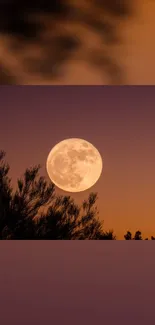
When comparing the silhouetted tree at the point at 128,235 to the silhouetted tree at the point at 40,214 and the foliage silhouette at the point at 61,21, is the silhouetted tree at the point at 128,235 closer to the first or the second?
the silhouetted tree at the point at 40,214

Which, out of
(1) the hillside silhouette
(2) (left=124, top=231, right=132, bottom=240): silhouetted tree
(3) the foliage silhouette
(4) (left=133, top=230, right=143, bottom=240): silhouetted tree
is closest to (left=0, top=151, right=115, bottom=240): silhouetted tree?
(1) the hillside silhouette

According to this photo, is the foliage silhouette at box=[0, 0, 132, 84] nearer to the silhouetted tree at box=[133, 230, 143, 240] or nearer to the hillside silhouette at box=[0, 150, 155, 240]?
the silhouetted tree at box=[133, 230, 143, 240]

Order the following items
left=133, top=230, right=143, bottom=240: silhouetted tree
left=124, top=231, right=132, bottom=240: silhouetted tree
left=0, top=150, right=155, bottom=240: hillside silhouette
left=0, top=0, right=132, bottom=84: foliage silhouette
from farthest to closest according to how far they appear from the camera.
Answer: left=0, top=150, right=155, bottom=240: hillside silhouette
left=124, top=231, right=132, bottom=240: silhouetted tree
left=133, top=230, right=143, bottom=240: silhouetted tree
left=0, top=0, right=132, bottom=84: foliage silhouette

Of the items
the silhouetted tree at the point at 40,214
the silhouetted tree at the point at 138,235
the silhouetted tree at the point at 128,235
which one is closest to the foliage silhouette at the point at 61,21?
the silhouetted tree at the point at 138,235

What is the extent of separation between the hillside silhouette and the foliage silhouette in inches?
171

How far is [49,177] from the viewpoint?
935 cm

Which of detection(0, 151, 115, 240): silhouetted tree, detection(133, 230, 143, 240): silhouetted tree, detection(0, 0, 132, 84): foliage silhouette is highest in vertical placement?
detection(0, 0, 132, 84): foliage silhouette

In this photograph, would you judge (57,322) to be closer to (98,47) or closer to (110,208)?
(98,47)

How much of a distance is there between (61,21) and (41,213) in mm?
5834

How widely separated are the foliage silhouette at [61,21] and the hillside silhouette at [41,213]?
4339mm

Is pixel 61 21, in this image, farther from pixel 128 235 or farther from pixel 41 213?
pixel 41 213

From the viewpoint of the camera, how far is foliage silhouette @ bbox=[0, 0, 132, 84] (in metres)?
4.05

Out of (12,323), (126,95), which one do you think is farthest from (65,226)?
(12,323)

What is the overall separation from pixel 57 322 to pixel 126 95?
4.95 m
